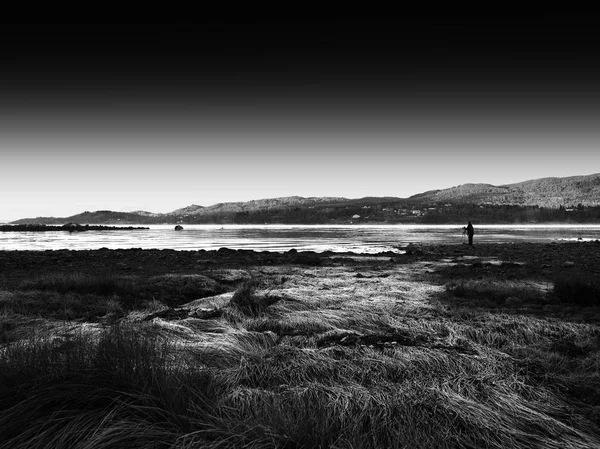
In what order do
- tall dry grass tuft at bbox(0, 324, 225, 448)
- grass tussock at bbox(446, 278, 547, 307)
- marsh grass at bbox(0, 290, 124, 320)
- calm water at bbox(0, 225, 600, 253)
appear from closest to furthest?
tall dry grass tuft at bbox(0, 324, 225, 448)
marsh grass at bbox(0, 290, 124, 320)
grass tussock at bbox(446, 278, 547, 307)
calm water at bbox(0, 225, 600, 253)

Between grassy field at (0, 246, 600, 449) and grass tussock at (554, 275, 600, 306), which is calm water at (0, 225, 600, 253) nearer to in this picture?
grass tussock at (554, 275, 600, 306)

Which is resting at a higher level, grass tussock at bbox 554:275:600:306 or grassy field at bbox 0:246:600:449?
grassy field at bbox 0:246:600:449

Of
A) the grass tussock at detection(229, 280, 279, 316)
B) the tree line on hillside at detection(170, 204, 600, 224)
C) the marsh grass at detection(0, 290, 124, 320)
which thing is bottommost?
the tree line on hillside at detection(170, 204, 600, 224)

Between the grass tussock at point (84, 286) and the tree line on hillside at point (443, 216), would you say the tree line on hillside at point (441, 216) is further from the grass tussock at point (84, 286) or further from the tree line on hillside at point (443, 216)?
the grass tussock at point (84, 286)

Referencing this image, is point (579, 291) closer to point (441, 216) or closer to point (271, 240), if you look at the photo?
point (271, 240)

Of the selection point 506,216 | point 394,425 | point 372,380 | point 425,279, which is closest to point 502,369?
point 372,380

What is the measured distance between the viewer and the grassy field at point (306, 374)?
240cm

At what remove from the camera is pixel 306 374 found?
3900mm

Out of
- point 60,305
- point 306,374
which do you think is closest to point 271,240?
point 60,305

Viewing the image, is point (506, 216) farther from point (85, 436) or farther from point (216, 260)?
point (85, 436)

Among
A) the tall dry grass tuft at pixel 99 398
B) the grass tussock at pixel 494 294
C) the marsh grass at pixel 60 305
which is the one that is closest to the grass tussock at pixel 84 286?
the marsh grass at pixel 60 305

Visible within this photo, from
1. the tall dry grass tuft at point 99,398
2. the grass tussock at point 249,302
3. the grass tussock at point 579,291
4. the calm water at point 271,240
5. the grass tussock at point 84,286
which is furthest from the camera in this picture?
the calm water at point 271,240

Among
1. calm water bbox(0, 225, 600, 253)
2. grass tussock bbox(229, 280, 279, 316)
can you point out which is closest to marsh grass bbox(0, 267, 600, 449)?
grass tussock bbox(229, 280, 279, 316)

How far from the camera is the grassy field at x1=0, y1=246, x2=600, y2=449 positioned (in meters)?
2.40
